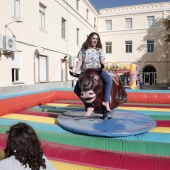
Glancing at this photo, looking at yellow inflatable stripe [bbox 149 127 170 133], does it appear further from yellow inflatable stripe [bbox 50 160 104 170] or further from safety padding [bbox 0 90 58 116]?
safety padding [bbox 0 90 58 116]

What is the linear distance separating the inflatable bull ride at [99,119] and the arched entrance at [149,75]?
17.9 m

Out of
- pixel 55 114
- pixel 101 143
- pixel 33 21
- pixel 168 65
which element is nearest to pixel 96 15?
pixel 168 65

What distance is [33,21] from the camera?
9.29m

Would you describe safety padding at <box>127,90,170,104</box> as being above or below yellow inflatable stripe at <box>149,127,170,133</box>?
above

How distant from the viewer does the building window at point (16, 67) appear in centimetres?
800

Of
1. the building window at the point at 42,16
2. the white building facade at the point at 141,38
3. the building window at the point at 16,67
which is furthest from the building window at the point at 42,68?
the white building facade at the point at 141,38

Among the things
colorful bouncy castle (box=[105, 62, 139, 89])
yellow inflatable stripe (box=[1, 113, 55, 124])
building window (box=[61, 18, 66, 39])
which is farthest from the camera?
building window (box=[61, 18, 66, 39])

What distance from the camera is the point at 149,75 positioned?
67.5ft

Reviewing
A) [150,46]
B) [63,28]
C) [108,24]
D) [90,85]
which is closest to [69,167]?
[90,85]

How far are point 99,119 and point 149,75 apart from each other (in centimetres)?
1827

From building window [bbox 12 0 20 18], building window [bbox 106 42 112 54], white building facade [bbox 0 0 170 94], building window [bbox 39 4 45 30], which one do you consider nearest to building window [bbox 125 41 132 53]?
white building facade [bbox 0 0 170 94]

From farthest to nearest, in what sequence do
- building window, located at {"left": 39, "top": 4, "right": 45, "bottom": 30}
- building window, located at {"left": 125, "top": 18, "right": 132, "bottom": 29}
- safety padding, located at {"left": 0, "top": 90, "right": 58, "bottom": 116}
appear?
building window, located at {"left": 125, "top": 18, "right": 132, "bottom": 29}
building window, located at {"left": 39, "top": 4, "right": 45, "bottom": 30}
safety padding, located at {"left": 0, "top": 90, "right": 58, "bottom": 116}

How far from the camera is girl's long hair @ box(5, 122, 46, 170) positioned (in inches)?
54.1

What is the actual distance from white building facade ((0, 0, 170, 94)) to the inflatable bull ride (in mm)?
4930
